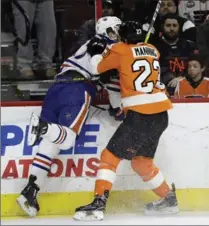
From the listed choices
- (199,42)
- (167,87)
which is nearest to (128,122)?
(167,87)

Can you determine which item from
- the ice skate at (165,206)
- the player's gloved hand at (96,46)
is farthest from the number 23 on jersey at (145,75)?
the ice skate at (165,206)

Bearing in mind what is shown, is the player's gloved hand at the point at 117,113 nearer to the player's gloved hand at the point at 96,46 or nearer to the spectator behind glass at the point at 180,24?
the player's gloved hand at the point at 96,46

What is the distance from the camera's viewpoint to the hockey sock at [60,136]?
11.3 ft

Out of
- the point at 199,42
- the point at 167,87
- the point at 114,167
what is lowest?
the point at 114,167

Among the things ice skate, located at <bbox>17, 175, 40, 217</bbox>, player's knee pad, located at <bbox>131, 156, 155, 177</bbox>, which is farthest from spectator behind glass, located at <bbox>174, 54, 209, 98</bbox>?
ice skate, located at <bbox>17, 175, 40, 217</bbox>

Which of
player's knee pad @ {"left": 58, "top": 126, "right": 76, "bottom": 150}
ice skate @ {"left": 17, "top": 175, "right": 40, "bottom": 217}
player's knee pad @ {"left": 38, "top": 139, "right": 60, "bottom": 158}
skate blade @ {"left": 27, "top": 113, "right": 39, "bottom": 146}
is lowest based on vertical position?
ice skate @ {"left": 17, "top": 175, "right": 40, "bottom": 217}

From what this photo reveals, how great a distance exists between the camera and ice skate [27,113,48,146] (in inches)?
134

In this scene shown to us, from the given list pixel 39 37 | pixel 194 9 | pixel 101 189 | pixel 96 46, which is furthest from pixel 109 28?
pixel 101 189

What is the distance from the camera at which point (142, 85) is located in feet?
11.4

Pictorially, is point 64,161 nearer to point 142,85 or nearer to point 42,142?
point 42,142

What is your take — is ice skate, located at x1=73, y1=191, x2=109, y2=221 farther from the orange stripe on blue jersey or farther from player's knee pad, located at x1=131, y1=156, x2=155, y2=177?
the orange stripe on blue jersey

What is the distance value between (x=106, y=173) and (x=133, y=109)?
1.13 feet

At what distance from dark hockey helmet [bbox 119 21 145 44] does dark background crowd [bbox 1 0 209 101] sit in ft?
0.94

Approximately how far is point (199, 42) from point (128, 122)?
0.69 metres
